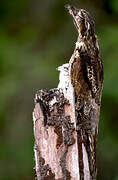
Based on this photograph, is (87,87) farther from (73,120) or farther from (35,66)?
(35,66)

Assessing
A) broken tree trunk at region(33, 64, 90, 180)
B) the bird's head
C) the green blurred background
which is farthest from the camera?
the green blurred background

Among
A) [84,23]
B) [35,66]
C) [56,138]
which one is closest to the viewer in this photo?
[56,138]

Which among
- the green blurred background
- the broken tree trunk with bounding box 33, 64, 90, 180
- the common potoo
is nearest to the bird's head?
the common potoo

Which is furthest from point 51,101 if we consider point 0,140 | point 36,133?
point 0,140

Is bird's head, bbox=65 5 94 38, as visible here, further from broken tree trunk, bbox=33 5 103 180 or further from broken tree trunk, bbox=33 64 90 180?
broken tree trunk, bbox=33 64 90 180

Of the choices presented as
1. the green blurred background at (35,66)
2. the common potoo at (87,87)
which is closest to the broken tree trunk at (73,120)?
the common potoo at (87,87)

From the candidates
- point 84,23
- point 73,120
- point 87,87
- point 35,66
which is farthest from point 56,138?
point 35,66

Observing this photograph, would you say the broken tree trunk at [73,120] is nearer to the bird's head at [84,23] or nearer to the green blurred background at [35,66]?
the bird's head at [84,23]
